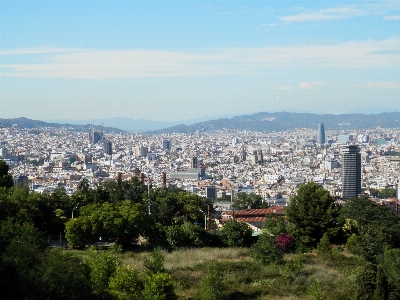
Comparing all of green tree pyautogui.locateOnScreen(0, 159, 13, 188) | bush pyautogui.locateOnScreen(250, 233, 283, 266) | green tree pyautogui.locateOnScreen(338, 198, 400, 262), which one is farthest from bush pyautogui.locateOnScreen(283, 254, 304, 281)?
green tree pyautogui.locateOnScreen(0, 159, 13, 188)

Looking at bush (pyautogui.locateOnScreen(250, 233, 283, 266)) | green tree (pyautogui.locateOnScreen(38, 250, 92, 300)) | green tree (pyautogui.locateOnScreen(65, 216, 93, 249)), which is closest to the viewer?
green tree (pyautogui.locateOnScreen(38, 250, 92, 300))

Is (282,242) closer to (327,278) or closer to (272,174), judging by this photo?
(327,278)

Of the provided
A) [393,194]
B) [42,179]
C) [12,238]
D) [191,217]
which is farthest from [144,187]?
[42,179]

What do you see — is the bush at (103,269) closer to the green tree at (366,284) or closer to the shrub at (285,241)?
the green tree at (366,284)

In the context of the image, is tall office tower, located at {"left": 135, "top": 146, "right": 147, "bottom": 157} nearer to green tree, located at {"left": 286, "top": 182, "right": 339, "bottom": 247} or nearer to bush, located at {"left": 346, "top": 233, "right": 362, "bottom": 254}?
green tree, located at {"left": 286, "top": 182, "right": 339, "bottom": 247}

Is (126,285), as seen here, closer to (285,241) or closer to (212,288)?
(212,288)

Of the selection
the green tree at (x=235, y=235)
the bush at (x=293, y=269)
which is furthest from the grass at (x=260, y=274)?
the green tree at (x=235, y=235)
